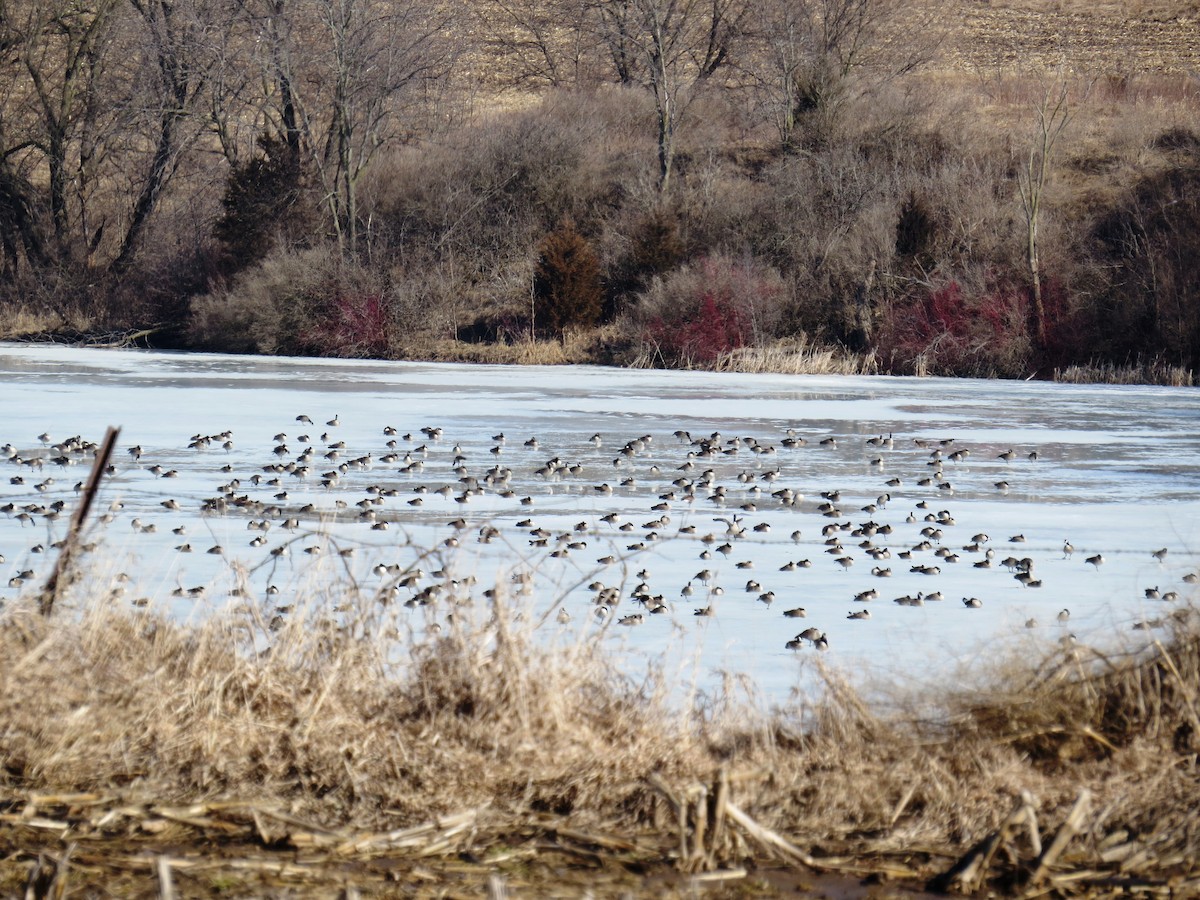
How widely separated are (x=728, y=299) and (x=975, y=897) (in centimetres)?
3181

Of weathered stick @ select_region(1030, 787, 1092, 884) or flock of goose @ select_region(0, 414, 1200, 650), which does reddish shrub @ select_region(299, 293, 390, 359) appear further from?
weathered stick @ select_region(1030, 787, 1092, 884)

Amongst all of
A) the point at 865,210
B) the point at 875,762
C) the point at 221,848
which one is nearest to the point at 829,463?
the point at 875,762

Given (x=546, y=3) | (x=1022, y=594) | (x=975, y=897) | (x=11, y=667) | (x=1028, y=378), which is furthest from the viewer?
(x=546, y=3)

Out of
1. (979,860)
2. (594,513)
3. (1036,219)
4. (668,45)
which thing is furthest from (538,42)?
(979,860)

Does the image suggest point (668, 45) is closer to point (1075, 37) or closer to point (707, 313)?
point (707, 313)

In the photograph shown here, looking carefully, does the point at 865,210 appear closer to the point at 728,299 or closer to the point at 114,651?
the point at 728,299

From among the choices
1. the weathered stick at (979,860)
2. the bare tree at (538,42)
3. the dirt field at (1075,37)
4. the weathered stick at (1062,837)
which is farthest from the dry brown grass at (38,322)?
the weathered stick at (1062,837)

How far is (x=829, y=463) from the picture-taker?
1538 cm

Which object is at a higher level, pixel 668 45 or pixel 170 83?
pixel 668 45

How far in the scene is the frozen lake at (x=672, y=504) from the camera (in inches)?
298

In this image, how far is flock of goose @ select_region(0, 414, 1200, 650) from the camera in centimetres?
838

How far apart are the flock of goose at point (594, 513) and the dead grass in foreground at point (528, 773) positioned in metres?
0.54

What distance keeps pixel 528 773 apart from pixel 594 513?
7464 millimetres

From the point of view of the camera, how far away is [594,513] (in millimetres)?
11922
